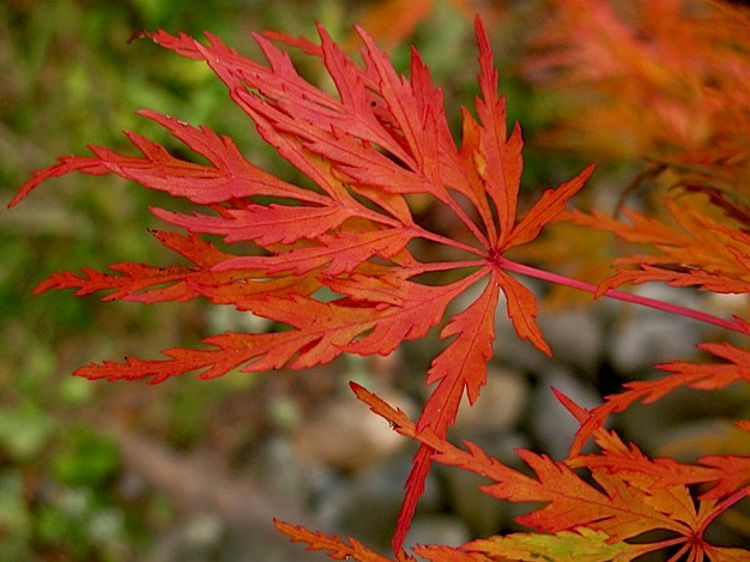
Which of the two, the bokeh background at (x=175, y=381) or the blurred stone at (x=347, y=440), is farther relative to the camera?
the blurred stone at (x=347, y=440)

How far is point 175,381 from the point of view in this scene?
182 cm

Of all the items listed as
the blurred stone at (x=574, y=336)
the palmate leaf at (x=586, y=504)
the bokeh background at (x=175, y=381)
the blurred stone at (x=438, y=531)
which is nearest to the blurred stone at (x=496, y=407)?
the bokeh background at (x=175, y=381)

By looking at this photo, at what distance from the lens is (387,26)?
1.78 meters

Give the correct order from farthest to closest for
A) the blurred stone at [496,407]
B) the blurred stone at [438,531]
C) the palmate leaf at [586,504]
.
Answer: the blurred stone at [496,407] < the blurred stone at [438,531] < the palmate leaf at [586,504]

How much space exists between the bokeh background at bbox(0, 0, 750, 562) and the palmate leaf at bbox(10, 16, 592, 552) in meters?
1.16

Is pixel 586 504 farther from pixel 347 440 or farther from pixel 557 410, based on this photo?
pixel 347 440

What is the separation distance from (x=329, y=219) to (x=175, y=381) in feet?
4.94

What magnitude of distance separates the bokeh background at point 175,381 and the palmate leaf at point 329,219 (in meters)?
1.16

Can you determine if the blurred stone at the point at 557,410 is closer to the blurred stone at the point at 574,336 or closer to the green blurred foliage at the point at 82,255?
the blurred stone at the point at 574,336

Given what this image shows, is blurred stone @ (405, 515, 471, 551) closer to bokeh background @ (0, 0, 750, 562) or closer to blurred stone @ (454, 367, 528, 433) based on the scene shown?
bokeh background @ (0, 0, 750, 562)

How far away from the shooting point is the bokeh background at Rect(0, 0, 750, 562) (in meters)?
1.64

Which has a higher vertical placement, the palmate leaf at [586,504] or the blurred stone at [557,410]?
the palmate leaf at [586,504]

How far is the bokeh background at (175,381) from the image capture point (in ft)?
5.37

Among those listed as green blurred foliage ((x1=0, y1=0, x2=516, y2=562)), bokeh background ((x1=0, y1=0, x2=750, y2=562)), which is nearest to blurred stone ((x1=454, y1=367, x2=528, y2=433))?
bokeh background ((x1=0, y1=0, x2=750, y2=562))
